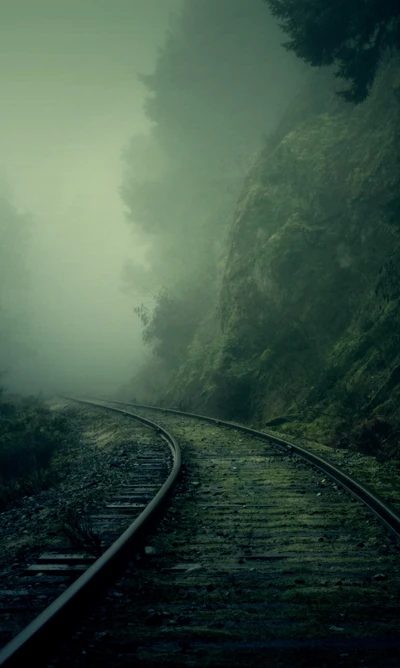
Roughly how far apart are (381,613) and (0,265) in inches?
3407

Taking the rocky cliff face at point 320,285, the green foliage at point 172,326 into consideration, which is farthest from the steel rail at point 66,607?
the green foliage at point 172,326

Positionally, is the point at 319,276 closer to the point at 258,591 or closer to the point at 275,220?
the point at 275,220

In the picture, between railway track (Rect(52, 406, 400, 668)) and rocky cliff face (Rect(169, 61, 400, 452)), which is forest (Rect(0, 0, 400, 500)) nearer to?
rocky cliff face (Rect(169, 61, 400, 452))

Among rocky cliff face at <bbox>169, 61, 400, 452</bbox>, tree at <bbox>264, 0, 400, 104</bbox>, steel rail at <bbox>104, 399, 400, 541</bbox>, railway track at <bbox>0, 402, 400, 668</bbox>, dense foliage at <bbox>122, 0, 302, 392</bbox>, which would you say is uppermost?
dense foliage at <bbox>122, 0, 302, 392</bbox>

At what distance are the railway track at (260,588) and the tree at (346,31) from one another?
1338 cm

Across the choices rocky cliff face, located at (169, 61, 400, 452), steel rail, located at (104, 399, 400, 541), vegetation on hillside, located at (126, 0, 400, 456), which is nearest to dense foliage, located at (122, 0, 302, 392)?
vegetation on hillside, located at (126, 0, 400, 456)

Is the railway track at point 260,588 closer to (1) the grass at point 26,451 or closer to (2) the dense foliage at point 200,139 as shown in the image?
(1) the grass at point 26,451

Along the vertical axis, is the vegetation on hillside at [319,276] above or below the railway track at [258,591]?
above

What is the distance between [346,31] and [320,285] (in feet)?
30.6

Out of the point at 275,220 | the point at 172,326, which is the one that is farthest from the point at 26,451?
the point at 172,326

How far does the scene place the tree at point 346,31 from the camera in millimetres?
13695

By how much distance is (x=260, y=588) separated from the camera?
3783mm

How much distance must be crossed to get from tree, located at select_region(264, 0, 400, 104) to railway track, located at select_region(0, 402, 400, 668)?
13.4 meters

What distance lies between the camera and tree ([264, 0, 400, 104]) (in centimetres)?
1370
